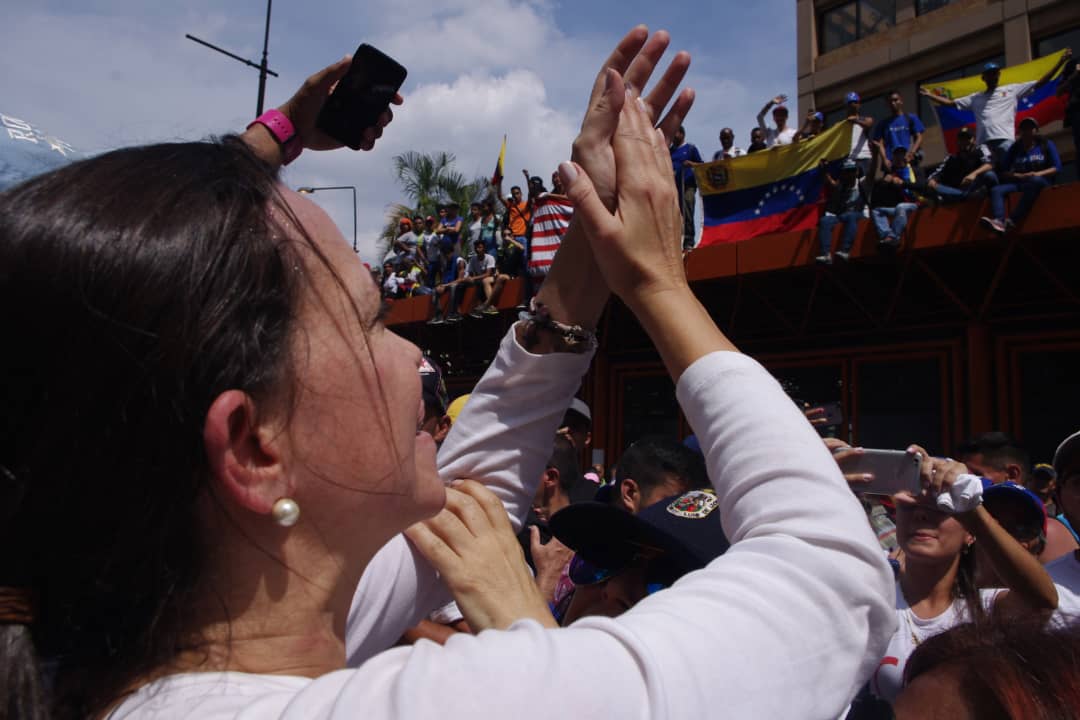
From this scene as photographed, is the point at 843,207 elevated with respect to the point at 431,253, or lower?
lower

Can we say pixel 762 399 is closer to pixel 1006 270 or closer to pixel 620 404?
pixel 1006 270

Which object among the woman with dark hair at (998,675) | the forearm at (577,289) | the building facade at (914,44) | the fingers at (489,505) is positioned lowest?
the woman with dark hair at (998,675)

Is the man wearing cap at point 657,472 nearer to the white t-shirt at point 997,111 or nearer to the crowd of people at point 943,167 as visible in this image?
the crowd of people at point 943,167

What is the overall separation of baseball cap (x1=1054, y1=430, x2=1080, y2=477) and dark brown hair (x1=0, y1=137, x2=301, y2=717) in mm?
2925

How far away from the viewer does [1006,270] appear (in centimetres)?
892

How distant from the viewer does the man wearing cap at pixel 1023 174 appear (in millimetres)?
8031

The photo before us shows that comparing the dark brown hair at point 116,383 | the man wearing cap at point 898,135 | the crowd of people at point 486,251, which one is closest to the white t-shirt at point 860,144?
the man wearing cap at point 898,135

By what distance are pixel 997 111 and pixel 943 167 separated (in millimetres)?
904

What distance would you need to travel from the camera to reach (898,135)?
393 inches

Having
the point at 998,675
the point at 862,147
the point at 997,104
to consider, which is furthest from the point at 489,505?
the point at 997,104

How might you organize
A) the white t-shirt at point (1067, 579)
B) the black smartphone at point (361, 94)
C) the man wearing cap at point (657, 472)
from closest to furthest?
1. the black smartphone at point (361, 94)
2. the white t-shirt at point (1067, 579)
3. the man wearing cap at point (657, 472)

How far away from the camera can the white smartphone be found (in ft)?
5.38

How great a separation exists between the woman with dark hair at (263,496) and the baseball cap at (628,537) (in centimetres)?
105

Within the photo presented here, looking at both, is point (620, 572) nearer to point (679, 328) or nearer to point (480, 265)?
point (679, 328)
